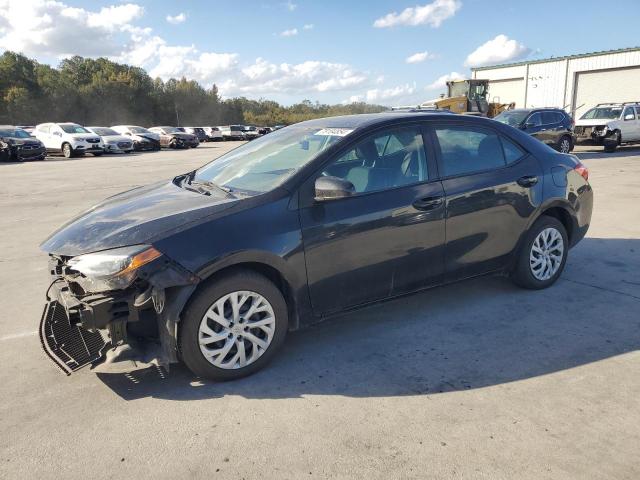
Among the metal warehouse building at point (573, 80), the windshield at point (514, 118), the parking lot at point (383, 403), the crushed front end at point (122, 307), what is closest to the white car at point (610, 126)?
the windshield at point (514, 118)

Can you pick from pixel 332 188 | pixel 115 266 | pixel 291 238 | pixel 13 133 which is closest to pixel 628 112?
pixel 332 188

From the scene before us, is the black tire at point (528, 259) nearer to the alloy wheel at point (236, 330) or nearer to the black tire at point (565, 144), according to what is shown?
the alloy wheel at point (236, 330)

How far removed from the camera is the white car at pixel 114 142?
29.0 metres

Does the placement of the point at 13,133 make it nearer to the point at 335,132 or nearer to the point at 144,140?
the point at 144,140

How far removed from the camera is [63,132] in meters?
26.9

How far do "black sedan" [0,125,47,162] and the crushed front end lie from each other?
23896mm

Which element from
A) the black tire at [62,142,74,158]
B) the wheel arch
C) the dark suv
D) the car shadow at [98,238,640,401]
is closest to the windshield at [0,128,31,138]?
the black tire at [62,142,74,158]

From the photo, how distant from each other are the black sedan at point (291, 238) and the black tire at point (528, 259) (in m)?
0.01

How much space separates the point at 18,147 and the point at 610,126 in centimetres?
2523

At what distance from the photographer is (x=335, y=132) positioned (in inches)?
154

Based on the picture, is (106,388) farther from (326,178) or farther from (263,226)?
(326,178)

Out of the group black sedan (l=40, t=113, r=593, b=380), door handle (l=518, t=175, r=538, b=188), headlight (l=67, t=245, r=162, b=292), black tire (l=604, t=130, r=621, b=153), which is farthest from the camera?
black tire (l=604, t=130, r=621, b=153)

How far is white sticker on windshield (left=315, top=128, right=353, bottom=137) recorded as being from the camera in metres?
3.82

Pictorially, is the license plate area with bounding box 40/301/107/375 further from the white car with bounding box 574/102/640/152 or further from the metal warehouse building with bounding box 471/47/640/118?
the metal warehouse building with bounding box 471/47/640/118
